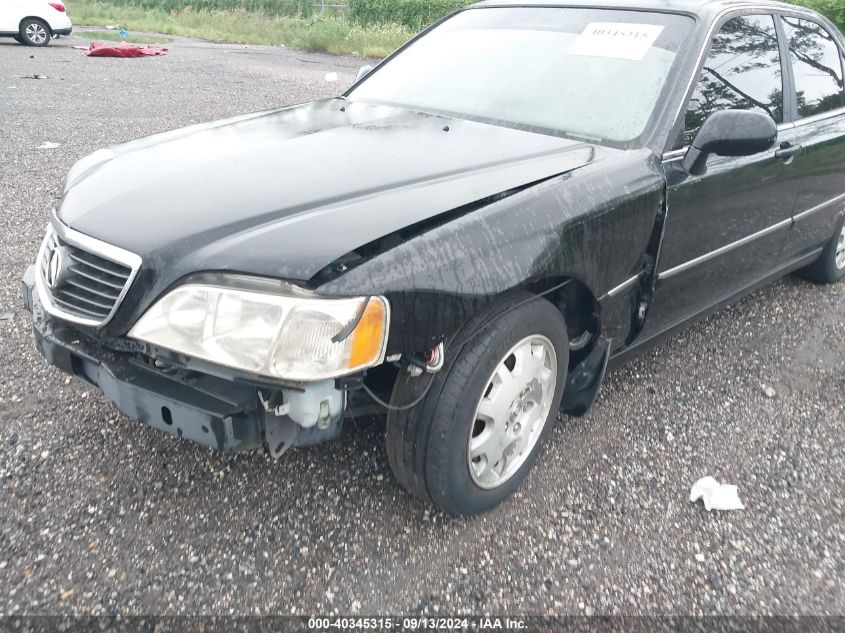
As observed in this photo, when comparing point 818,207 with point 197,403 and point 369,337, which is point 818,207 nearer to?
point 369,337

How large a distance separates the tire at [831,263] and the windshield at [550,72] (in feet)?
7.23

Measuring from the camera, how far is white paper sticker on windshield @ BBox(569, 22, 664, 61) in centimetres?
281

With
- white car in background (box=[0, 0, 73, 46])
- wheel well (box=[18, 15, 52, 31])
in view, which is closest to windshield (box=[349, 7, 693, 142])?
white car in background (box=[0, 0, 73, 46])

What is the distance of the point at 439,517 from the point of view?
7.69 ft

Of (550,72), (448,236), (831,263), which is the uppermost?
(550,72)

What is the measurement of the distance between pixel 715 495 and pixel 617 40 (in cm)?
186

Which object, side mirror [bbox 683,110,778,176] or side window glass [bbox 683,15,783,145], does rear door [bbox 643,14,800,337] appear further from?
side mirror [bbox 683,110,778,176]

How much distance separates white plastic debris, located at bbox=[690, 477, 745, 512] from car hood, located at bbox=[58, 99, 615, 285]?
4.18 feet

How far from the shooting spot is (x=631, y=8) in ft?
9.72

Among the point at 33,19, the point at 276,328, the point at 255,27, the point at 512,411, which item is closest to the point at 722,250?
the point at 512,411

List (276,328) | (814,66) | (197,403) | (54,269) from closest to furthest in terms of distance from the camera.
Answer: (276,328)
(197,403)
(54,269)
(814,66)

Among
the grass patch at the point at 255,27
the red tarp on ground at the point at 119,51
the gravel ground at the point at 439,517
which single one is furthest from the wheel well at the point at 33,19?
the gravel ground at the point at 439,517

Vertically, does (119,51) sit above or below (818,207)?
below

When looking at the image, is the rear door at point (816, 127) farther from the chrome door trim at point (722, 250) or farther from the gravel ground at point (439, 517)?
the gravel ground at point (439, 517)
